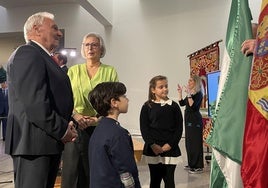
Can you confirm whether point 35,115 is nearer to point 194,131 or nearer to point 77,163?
point 77,163

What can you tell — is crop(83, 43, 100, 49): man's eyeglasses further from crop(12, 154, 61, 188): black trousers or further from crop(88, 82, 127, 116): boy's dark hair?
crop(12, 154, 61, 188): black trousers

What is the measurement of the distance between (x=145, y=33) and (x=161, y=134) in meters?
6.30

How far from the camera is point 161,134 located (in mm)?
2613

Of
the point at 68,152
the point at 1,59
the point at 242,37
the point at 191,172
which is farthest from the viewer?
the point at 1,59

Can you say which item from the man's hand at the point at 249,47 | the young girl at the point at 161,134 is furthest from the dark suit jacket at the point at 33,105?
the young girl at the point at 161,134

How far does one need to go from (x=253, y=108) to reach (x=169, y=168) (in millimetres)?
1356

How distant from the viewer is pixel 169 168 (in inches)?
102

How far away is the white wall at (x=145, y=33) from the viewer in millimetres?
8172

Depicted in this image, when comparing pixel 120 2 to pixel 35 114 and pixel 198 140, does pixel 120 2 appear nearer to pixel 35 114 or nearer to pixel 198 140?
pixel 198 140

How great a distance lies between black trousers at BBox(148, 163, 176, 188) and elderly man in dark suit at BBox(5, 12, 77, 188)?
113 cm

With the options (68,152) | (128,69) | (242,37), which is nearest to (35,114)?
(68,152)

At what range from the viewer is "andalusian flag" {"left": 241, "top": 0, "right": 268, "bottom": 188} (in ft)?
4.28

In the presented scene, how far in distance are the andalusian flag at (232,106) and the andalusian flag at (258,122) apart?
17 cm

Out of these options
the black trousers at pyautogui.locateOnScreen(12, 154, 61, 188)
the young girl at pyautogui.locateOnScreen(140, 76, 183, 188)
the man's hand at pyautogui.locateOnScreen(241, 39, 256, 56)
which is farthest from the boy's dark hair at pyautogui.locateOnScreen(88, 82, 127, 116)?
the young girl at pyautogui.locateOnScreen(140, 76, 183, 188)
